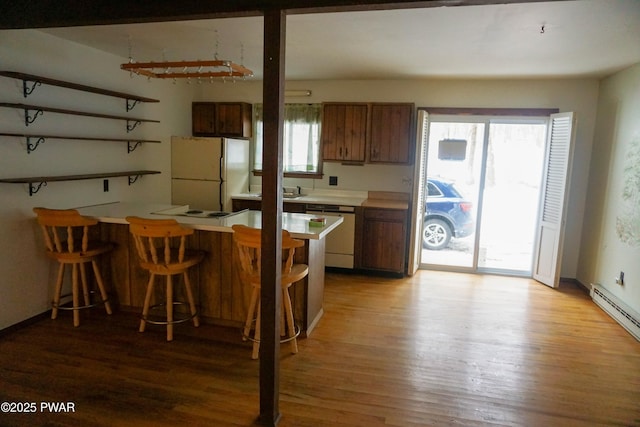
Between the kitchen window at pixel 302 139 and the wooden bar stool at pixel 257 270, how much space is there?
2611 mm

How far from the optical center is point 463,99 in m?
5.14

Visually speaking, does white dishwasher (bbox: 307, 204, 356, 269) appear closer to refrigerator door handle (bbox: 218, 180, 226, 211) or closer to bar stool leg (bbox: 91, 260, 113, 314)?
refrigerator door handle (bbox: 218, 180, 226, 211)

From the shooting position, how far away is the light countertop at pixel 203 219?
3.14 metres

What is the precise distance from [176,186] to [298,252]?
271cm

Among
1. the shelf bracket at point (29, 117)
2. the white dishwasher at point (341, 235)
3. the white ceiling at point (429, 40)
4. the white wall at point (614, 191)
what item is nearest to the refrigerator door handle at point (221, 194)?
the white dishwasher at point (341, 235)

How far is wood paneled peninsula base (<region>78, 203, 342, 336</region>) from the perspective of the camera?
10.9ft

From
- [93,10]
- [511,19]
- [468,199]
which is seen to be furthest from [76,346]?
[468,199]

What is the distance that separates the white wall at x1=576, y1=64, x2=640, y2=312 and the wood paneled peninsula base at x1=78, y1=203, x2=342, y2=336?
2829mm

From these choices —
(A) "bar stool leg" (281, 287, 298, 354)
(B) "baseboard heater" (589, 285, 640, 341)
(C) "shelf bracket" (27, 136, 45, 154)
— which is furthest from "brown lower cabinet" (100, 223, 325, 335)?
(B) "baseboard heater" (589, 285, 640, 341)

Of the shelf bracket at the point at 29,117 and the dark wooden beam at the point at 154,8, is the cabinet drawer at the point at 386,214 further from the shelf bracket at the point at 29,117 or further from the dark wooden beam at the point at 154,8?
the shelf bracket at the point at 29,117

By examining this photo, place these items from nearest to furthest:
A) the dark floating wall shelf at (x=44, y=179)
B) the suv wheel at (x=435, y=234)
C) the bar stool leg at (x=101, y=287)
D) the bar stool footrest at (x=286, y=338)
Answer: the bar stool footrest at (x=286, y=338)
the dark floating wall shelf at (x=44, y=179)
the bar stool leg at (x=101, y=287)
the suv wheel at (x=435, y=234)

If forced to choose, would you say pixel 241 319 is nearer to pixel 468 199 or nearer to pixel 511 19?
pixel 511 19

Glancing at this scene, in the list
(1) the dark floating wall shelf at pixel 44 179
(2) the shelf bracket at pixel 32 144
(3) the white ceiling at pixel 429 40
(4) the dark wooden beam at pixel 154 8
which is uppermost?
(3) the white ceiling at pixel 429 40

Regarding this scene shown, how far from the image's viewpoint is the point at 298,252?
10.8 ft
